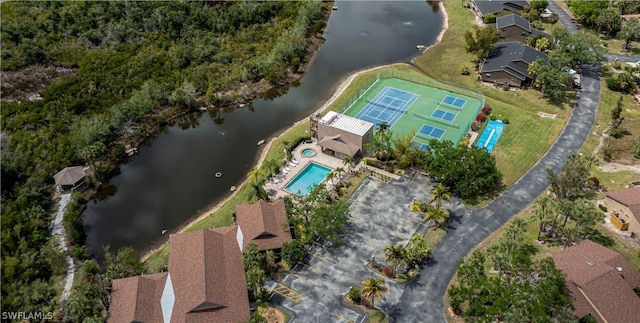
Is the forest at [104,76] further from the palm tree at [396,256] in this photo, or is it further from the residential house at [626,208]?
the residential house at [626,208]

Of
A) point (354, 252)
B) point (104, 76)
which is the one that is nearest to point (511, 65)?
point (354, 252)

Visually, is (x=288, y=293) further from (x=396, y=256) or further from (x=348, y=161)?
(x=348, y=161)

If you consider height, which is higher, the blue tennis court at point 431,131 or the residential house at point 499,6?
the residential house at point 499,6

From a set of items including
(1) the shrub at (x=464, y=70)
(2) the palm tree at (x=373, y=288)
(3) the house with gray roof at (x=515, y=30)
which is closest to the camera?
(2) the palm tree at (x=373, y=288)

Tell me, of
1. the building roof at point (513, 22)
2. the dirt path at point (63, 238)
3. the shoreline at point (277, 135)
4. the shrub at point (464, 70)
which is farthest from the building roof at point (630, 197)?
the dirt path at point (63, 238)

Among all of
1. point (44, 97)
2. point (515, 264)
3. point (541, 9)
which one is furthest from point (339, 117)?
point (541, 9)

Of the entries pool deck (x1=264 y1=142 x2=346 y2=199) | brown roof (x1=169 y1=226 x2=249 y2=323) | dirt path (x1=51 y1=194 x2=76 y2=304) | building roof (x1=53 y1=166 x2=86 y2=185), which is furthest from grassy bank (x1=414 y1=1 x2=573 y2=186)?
building roof (x1=53 y1=166 x2=86 y2=185)

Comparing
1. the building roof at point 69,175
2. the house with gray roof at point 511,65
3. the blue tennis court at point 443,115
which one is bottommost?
the building roof at point 69,175
